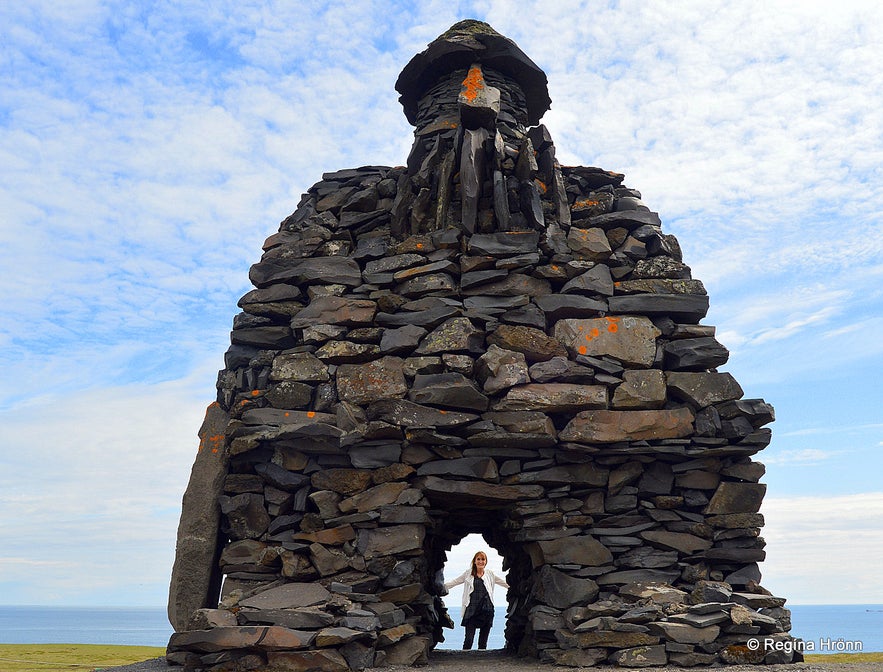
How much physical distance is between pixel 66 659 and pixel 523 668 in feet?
21.3

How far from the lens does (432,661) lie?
900 centimetres

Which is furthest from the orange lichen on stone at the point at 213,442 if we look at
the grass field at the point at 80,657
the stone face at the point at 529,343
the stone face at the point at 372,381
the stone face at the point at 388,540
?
Answer: the stone face at the point at 529,343

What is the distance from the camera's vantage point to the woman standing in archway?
12.3 meters

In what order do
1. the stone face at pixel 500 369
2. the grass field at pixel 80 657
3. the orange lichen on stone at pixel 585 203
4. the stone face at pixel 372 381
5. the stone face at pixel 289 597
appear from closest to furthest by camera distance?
1. the stone face at pixel 289 597
2. the grass field at pixel 80 657
3. the stone face at pixel 500 369
4. the stone face at pixel 372 381
5. the orange lichen on stone at pixel 585 203

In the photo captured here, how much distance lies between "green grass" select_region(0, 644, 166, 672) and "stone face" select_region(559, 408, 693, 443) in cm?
635

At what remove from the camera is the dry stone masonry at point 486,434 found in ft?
26.9

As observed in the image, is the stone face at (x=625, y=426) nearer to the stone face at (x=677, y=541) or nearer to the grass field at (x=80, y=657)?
the stone face at (x=677, y=541)

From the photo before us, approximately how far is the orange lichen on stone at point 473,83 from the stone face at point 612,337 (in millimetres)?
3871

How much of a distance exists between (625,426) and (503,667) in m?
3.33

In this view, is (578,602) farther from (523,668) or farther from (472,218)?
(472,218)

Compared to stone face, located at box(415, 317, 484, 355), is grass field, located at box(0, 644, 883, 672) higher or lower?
lower

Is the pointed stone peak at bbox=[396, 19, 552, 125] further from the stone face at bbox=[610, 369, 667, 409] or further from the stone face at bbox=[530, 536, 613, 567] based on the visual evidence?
the stone face at bbox=[530, 536, 613, 567]

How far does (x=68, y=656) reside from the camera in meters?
10.2

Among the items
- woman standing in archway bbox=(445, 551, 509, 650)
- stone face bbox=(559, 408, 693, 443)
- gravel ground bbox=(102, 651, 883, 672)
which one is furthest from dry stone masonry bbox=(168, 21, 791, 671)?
woman standing in archway bbox=(445, 551, 509, 650)
